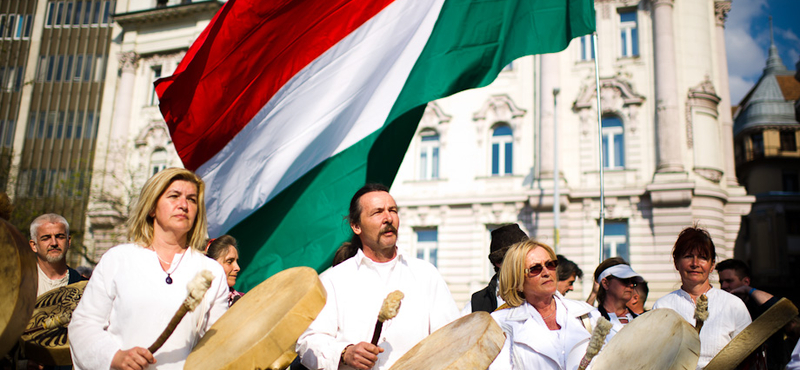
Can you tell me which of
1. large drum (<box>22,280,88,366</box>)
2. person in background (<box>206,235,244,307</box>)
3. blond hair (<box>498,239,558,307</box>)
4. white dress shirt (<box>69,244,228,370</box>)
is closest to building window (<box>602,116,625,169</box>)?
person in background (<box>206,235,244,307</box>)

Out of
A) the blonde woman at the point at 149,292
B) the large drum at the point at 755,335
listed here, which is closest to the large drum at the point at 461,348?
the blonde woman at the point at 149,292

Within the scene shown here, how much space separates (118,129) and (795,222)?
46.3 m

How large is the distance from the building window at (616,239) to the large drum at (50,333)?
70.3ft

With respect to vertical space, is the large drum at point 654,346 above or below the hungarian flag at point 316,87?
below

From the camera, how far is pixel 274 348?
2.53 m

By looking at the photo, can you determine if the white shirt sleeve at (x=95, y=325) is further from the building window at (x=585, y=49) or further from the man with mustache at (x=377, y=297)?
the building window at (x=585, y=49)

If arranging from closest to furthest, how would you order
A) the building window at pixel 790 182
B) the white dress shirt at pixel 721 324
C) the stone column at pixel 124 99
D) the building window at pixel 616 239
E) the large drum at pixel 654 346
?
the large drum at pixel 654 346, the white dress shirt at pixel 721 324, the building window at pixel 616 239, the stone column at pixel 124 99, the building window at pixel 790 182

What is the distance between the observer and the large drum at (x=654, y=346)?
265cm

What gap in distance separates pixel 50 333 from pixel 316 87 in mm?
3098

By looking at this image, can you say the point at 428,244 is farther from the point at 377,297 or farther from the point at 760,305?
the point at 377,297

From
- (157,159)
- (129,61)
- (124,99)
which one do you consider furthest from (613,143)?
(129,61)

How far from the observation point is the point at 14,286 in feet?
7.79

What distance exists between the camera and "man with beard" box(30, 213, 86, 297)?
4.90 metres

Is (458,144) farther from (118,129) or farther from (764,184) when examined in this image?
(764,184)
